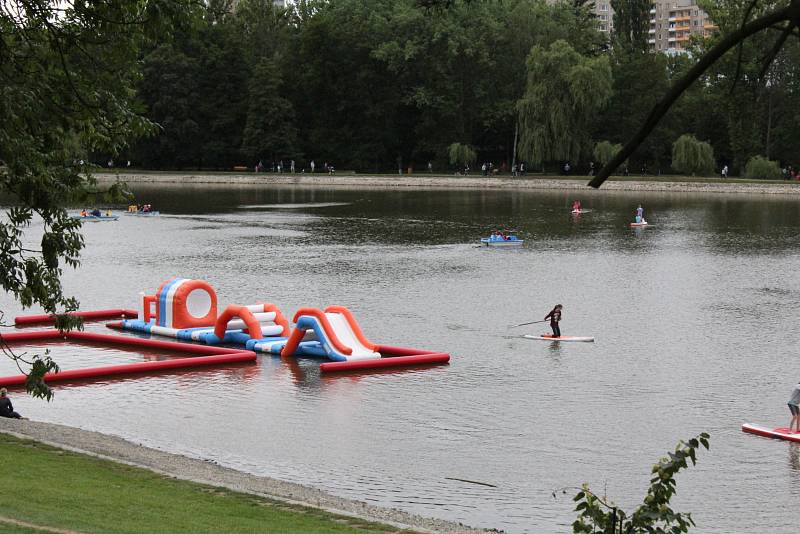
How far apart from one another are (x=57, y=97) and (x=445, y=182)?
4461 inches

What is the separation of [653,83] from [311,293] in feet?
274

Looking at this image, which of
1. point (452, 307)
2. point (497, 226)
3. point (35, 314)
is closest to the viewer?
point (35, 314)

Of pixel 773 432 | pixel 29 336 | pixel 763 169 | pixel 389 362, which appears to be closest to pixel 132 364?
pixel 29 336

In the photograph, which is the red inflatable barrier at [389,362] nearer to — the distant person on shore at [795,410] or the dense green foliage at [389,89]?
the distant person on shore at [795,410]

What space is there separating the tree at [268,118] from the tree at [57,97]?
120 metres

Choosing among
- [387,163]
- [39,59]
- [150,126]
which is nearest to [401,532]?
[150,126]

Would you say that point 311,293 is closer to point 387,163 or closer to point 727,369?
point 727,369

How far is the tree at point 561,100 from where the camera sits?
370 feet

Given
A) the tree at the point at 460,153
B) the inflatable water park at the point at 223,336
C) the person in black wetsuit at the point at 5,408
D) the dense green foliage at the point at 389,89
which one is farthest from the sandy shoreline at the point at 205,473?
the tree at the point at 460,153

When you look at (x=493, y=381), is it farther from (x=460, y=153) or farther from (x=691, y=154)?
(x=460, y=153)

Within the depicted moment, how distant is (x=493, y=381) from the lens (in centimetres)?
2823

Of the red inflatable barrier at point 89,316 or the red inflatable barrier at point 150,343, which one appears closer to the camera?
the red inflatable barrier at point 150,343

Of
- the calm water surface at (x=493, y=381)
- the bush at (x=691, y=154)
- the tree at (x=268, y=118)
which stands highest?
the tree at (x=268, y=118)

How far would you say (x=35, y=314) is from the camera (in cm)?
3797
